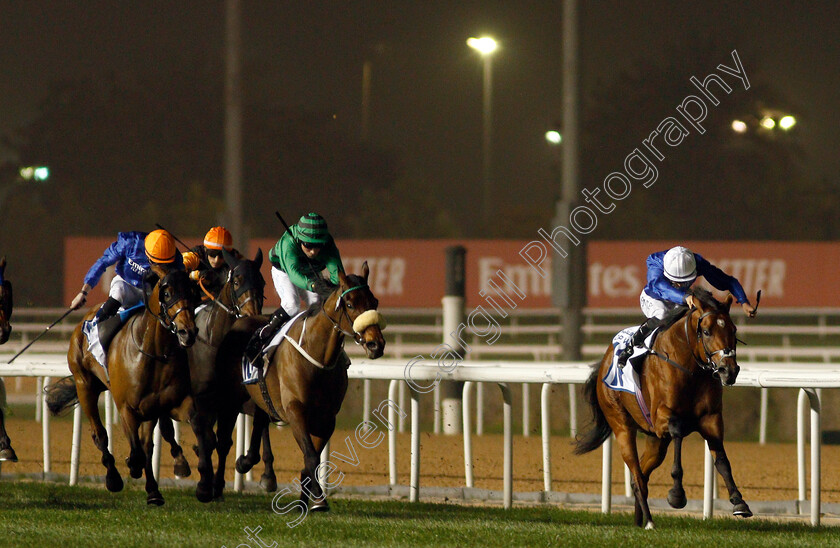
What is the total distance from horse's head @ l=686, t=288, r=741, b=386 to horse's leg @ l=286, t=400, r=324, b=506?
1921mm

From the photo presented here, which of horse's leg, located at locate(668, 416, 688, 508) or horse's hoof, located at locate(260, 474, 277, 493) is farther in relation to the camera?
horse's hoof, located at locate(260, 474, 277, 493)

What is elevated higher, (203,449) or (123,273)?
(123,273)

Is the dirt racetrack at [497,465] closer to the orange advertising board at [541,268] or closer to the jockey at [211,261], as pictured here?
the jockey at [211,261]

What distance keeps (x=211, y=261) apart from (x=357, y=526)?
238cm

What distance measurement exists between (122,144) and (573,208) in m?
32.6

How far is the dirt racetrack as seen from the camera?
8117mm

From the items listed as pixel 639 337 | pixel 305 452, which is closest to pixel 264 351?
pixel 305 452

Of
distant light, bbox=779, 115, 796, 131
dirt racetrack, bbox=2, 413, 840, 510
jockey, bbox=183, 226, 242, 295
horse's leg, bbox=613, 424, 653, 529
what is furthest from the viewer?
distant light, bbox=779, 115, 796, 131

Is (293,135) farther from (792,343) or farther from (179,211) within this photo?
(792,343)

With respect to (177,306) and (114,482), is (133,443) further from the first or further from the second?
(177,306)

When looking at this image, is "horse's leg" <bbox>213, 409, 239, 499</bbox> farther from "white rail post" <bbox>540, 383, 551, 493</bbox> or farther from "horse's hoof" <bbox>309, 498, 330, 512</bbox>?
"white rail post" <bbox>540, 383, 551, 493</bbox>

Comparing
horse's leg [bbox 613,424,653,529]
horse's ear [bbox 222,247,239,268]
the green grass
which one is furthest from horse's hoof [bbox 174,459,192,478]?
horse's leg [bbox 613,424,653,529]

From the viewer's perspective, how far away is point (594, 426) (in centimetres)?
688

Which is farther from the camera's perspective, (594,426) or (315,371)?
(594,426)
